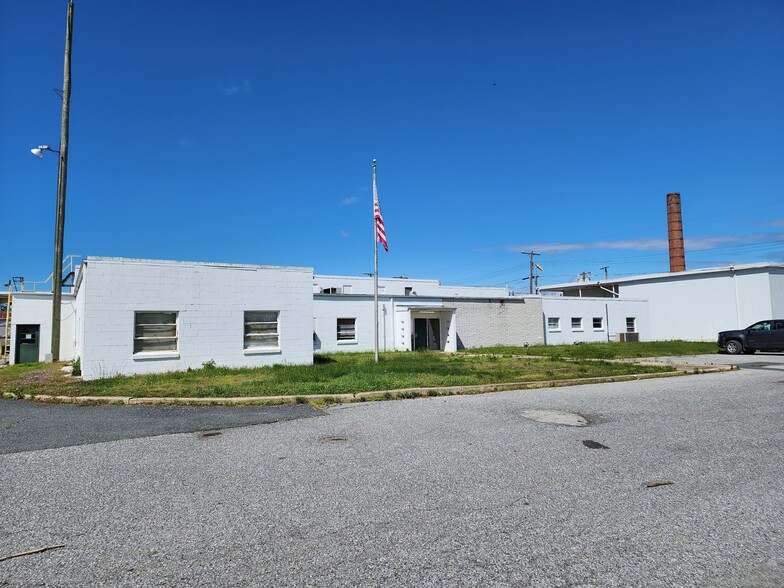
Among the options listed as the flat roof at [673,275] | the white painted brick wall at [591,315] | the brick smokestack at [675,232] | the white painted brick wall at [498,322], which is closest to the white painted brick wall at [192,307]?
the white painted brick wall at [498,322]

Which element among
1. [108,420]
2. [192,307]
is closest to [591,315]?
[192,307]

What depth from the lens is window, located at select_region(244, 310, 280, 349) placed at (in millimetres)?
18344

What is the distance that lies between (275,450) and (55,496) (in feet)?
7.74

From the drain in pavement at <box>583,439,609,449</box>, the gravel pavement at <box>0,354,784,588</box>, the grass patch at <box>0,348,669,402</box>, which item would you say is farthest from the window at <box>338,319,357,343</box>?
the drain in pavement at <box>583,439,609,449</box>

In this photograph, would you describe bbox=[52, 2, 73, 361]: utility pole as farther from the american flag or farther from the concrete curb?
the american flag

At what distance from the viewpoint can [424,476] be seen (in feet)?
17.1

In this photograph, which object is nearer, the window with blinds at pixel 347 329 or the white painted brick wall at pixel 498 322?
the window with blinds at pixel 347 329

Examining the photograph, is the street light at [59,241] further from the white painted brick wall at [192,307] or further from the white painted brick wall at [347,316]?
the white painted brick wall at [347,316]

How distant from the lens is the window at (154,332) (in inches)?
648

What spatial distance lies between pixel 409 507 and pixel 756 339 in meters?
25.7

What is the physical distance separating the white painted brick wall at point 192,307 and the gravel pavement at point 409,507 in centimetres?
1028

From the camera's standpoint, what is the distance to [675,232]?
142ft

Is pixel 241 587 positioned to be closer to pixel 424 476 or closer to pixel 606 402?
pixel 424 476

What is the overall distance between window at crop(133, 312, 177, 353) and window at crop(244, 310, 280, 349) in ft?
8.27
